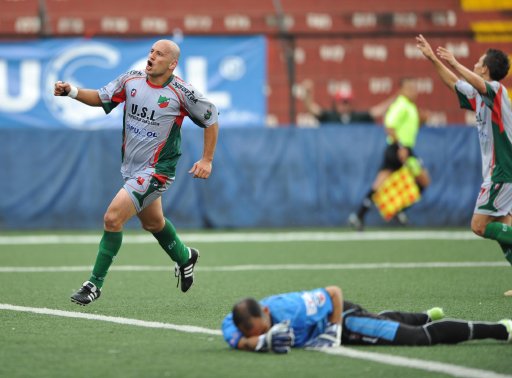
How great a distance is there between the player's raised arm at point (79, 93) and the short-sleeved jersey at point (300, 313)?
123 inches

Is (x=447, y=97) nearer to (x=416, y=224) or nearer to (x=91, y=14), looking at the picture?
(x=416, y=224)

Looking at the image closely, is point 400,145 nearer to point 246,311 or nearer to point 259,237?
point 259,237

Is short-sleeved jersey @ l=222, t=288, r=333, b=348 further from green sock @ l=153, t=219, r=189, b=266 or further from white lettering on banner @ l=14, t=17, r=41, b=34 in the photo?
white lettering on banner @ l=14, t=17, r=41, b=34

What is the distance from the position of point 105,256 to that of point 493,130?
133 inches

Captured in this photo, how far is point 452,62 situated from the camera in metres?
8.38

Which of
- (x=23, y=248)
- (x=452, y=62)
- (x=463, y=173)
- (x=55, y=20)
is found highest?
(x=55, y=20)

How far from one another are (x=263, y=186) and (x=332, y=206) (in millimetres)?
1203

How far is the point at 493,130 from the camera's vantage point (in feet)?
29.5

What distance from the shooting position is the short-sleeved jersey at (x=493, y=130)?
29.2 ft

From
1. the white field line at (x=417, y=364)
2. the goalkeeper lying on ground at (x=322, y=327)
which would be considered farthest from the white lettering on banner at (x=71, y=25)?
the white field line at (x=417, y=364)

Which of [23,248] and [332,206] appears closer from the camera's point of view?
[23,248]

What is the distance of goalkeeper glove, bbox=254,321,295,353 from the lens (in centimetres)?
621

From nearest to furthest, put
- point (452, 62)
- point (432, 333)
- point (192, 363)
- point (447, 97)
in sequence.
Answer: point (192, 363) → point (432, 333) → point (452, 62) → point (447, 97)

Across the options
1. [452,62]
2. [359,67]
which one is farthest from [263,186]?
[452,62]
